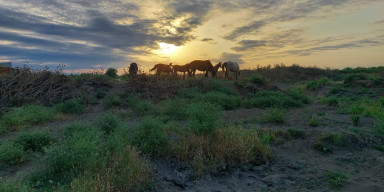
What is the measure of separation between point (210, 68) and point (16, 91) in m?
12.1

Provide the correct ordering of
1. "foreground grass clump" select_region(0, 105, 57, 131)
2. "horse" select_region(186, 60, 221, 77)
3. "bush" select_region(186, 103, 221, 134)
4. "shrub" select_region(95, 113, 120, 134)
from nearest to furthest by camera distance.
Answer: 1. "bush" select_region(186, 103, 221, 134)
2. "shrub" select_region(95, 113, 120, 134)
3. "foreground grass clump" select_region(0, 105, 57, 131)
4. "horse" select_region(186, 60, 221, 77)

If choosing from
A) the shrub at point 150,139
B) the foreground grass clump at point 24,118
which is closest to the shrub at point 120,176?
the shrub at point 150,139

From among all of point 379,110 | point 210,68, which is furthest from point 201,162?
point 210,68

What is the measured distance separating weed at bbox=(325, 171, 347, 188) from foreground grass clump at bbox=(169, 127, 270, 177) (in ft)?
4.17

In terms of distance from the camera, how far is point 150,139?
570 cm

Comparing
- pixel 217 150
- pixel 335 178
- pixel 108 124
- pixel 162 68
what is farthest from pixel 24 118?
pixel 162 68

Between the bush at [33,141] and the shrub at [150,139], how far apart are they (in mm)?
1941

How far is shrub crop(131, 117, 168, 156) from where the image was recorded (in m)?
5.68

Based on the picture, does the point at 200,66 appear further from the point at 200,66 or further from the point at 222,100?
the point at 222,100

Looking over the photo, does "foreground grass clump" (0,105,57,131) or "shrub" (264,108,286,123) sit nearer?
"foreground grass clump" (0,105,57,131)

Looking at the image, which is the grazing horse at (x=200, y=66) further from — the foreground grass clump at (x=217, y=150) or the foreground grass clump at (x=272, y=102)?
the foreground grass clump at (x=217, y=150)

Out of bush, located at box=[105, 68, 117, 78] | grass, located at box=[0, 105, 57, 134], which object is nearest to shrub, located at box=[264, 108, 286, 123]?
grass, located at box=[0, 105, 57, 134]

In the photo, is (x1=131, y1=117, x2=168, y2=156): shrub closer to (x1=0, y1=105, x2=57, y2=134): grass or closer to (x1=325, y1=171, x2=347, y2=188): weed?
(x1=325, y1=171, x2=347, y2=188): weed

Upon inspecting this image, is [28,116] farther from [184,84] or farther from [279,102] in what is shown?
[279,102]
